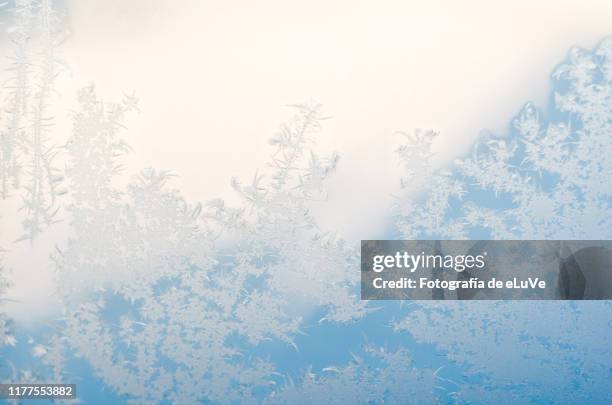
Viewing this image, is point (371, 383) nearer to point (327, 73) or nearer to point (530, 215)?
point (530, 215)

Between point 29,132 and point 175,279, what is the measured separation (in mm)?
760

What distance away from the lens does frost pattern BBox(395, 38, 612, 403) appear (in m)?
2.09

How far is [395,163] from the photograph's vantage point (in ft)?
6.89

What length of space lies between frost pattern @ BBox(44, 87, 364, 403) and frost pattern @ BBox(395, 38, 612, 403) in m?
0.38

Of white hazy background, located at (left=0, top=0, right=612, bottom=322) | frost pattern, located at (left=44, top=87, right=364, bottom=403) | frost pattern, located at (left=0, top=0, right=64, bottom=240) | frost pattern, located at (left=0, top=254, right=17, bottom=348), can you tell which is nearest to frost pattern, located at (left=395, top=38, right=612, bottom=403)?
white hazy background, located at (left=0, top=0, right=612, bottom=322)

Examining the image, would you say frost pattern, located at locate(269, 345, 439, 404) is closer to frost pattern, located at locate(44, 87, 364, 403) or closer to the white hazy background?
frost pattern, located at locate(44, 87, 364, 403)

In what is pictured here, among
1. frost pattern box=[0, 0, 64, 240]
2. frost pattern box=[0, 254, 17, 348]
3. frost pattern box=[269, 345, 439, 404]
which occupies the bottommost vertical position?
frost pattern box=[269, 345, 439, 404]

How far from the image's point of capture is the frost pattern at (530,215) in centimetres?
209

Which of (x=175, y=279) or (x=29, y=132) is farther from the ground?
(x=29, y=132)

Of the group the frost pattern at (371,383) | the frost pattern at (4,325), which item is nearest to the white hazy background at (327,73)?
the frost pattern at (4,325)

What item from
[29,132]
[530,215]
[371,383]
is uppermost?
[29,132]

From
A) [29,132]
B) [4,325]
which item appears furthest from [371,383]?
[29,132]

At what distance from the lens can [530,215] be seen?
2.09 metres

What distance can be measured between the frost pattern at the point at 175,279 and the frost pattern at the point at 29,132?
0.10 meters
